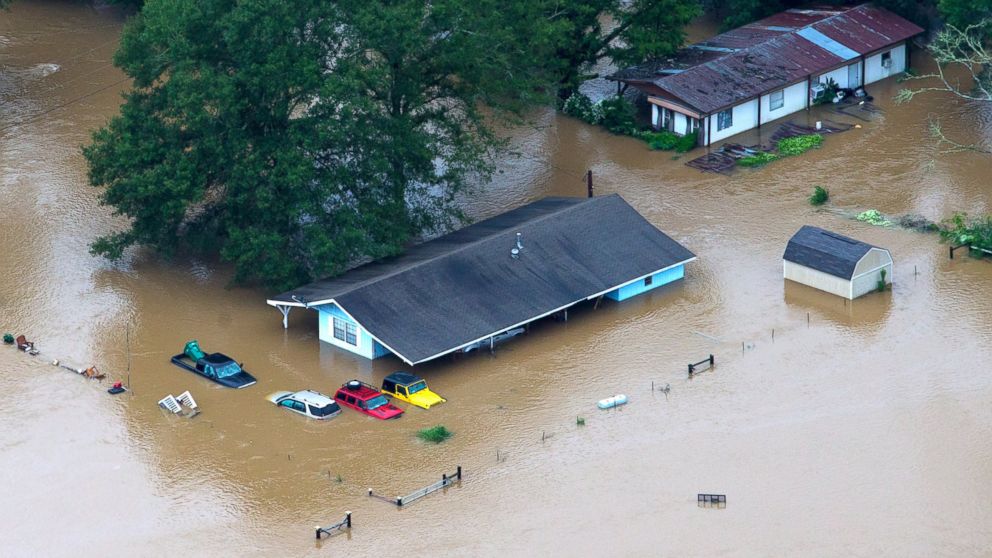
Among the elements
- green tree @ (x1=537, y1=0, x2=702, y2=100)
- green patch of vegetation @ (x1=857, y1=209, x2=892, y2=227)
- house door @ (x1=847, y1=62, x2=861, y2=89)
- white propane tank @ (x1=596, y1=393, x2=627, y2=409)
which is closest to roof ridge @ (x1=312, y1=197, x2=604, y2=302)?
white propane tank @ (x1=596, y1=393, x2=627, y2=409)

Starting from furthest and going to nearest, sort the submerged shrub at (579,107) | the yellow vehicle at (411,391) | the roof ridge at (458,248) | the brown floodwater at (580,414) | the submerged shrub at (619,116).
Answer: the submerged shrub at (579,107), the submerged shrub at (619,116), the roof ridge at (458,248), the yellow vehicle at (411,391), the brown floodwater at (580,414)

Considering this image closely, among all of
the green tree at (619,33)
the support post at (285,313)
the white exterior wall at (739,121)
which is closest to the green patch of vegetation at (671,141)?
the white exterior wall at (739,121)

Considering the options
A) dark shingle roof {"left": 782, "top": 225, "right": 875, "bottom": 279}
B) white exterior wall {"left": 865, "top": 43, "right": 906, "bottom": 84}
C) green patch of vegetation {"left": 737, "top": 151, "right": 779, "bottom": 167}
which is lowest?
dark shingle roof {"left": 782, "top": 225, "right": 875, "bottom": 279}

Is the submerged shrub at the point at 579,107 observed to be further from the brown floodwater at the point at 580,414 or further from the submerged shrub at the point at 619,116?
the brown floodwater at the point at 580,414

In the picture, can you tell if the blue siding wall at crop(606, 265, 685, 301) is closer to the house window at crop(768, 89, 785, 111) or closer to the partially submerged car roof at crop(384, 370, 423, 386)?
the partially submerged car roof at crop(384, 370, 423, 386)

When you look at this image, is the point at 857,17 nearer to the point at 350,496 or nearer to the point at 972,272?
the point at 972,272

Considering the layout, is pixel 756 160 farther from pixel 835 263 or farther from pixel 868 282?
pixel 868 282

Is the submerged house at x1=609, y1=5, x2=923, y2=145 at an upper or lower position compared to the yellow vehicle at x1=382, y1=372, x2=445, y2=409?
upper

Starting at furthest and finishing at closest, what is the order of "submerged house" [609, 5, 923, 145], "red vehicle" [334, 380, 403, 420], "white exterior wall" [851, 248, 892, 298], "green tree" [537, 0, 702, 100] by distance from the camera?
"green tree" [537, 0, 702, 100] → "submerged house" [609, 5, 923, 145] → "white exterior wall" [851, 248, 892, 298] → "red vehicle" [334, 380, 403, 420]
